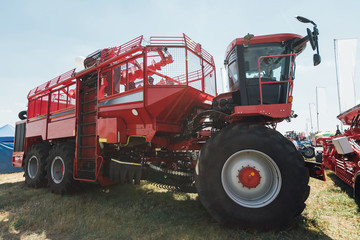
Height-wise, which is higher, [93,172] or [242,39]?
[242,39]

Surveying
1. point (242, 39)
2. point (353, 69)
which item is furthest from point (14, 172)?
point (353, 69)

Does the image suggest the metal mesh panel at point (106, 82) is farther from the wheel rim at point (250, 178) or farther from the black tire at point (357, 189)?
the black tire at point (357, 189)

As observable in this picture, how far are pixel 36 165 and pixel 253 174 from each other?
21.7 ft

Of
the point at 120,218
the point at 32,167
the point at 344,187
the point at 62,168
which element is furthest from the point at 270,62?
the point at 32,167

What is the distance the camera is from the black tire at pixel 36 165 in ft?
19.2

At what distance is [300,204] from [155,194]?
3.10 meters

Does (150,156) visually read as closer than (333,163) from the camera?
Yes

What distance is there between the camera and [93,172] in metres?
4.53

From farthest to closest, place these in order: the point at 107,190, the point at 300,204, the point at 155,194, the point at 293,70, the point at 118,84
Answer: the point at 107,190, the point at 155,194, the point at 118,84, the point at 293,70, the point at 300,204

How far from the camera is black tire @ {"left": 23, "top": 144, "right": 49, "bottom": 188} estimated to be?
5.86 meters

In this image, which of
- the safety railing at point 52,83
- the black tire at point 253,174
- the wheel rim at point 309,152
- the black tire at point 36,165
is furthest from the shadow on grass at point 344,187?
the black tire at point 36,165

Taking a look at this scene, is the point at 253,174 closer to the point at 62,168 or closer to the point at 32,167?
the point at 62,168

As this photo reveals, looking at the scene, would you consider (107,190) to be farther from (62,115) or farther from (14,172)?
(14,172)

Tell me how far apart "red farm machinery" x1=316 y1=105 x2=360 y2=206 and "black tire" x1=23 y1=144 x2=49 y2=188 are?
7289 millimetres
